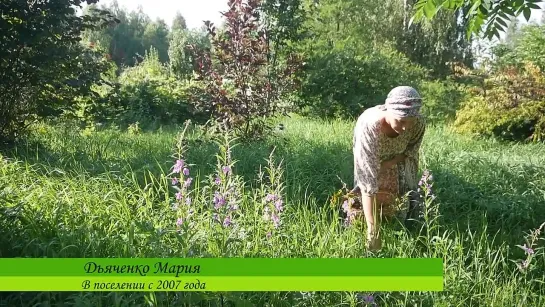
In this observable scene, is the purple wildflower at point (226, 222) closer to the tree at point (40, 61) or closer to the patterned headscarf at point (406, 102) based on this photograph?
the patterned headscarf at point (406, 102)

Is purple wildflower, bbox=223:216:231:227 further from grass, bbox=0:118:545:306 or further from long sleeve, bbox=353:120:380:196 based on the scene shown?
long sleeve, bbox=353:120:380:196

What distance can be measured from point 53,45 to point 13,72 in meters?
0.60

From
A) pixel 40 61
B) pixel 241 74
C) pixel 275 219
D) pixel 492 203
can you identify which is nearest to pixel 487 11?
pixel 275 219

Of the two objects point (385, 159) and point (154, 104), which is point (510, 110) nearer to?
point (385, 159)

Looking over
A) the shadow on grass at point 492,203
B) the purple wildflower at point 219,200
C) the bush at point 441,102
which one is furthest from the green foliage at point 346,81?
the purple wildflower at point 219,200

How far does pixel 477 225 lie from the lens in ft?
12.1

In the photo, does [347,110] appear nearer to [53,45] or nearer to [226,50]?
[226,50]

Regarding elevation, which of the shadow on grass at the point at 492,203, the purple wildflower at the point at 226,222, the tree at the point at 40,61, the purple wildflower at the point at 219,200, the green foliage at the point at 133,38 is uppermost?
the green foliage at the point at 133,38

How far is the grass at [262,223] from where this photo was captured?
7.79ft

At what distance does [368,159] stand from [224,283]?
3.97ft

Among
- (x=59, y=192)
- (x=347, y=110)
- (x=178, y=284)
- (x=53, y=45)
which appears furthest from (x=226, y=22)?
(x=347, y=110)

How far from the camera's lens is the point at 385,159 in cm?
309

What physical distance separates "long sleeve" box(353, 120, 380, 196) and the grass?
0.91 ft

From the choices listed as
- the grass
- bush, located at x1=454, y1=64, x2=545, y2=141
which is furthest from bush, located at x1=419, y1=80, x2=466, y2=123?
the grass
